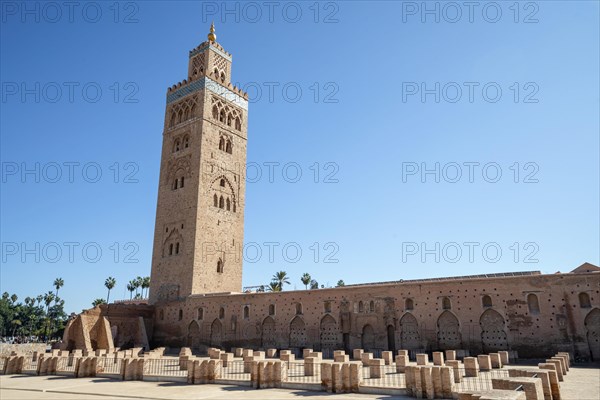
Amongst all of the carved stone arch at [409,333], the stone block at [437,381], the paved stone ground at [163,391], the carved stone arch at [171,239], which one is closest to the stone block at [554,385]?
the paved stone ground at [163,391]

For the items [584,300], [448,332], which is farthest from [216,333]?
[584,300]

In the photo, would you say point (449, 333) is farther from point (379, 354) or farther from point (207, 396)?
point (207, 396)

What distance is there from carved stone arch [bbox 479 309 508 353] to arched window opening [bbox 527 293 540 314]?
1.28m

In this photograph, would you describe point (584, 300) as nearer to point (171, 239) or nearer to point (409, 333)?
point (409, 333)

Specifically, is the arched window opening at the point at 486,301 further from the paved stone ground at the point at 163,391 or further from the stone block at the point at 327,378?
the stone block at the point at 327,378

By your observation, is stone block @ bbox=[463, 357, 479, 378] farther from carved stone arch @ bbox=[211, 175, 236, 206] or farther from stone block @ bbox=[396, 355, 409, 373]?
carved stone arch @ bbox=[211, 175, 236, 206]

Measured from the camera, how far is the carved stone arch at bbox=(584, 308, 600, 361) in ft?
55.9

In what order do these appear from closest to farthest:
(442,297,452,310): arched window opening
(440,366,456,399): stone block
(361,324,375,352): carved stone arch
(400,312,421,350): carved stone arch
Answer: (440,366,456,399): stone block, (442,297,452,310): arched window opening, (400,312,421,350): carved stone arch, (361,324,375,352): carved stone arch

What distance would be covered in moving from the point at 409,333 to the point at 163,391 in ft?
41.5

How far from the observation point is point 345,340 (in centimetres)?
2197

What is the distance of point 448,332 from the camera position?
774 inches

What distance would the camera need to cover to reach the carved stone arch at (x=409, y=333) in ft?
66.5

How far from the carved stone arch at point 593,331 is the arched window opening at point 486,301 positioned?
365 cm

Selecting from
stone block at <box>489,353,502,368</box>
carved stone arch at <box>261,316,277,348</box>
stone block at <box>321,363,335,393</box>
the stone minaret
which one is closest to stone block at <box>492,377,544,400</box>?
stone block at <box>321,363,335,393</box>
